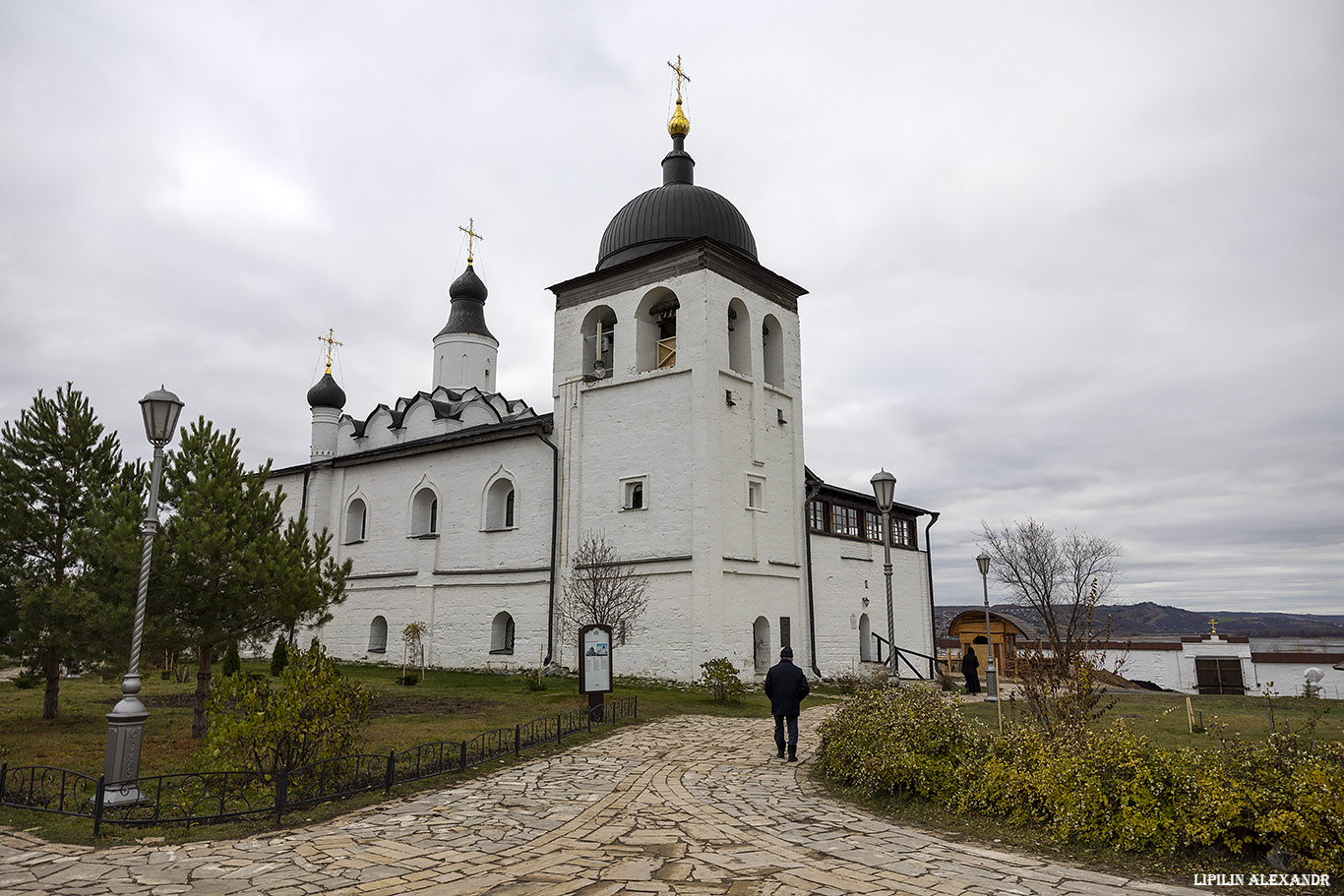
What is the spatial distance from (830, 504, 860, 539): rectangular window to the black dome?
322 inches

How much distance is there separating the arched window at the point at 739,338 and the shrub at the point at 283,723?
51.3 ft

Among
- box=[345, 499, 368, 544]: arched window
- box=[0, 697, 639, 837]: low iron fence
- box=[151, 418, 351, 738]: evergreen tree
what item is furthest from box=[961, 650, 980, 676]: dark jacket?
box=[345, 499, 368, 544]: arched window

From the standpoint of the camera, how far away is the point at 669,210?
23.3 meters

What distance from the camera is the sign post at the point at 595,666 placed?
13148mm

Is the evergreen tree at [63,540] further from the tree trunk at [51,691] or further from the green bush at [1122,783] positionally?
the green bush at [1122,783]

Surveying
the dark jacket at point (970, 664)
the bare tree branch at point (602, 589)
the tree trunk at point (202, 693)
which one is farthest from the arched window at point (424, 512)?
the dark jacket at point (970, 664)

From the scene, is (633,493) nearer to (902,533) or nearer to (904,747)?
(902,533)

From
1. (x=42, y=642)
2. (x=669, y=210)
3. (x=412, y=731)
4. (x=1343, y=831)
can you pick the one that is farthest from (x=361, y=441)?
(x=1343, y=831)

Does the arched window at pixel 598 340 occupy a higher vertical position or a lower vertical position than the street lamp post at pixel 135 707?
higher

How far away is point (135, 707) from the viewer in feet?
25.5

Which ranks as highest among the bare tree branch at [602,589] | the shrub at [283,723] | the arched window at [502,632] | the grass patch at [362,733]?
the bare tree branch at [602,589]

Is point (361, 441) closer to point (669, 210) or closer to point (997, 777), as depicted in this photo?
point (669, 210)

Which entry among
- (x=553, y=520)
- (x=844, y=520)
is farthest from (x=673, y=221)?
(x=844, y=520)

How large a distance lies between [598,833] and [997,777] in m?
3.48
